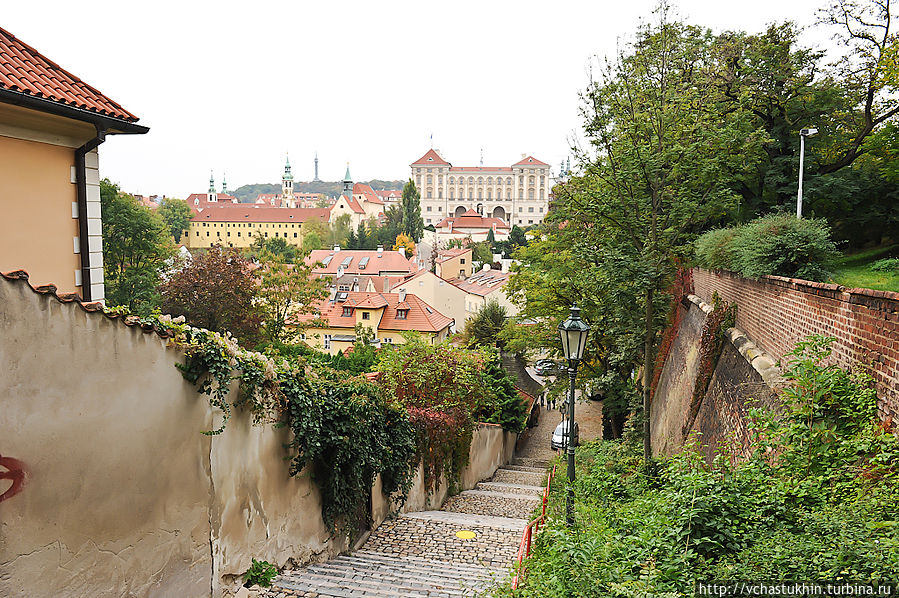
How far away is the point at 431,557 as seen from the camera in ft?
27.0

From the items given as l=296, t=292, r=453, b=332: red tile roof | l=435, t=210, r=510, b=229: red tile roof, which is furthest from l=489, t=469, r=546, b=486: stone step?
l=435, t=210, r=510, b=229: red tile roof

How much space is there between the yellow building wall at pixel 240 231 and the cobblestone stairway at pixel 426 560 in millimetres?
117793

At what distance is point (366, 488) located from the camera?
29.5 feet

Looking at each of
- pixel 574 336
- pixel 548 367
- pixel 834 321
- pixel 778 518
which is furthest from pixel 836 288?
pixel 548 367

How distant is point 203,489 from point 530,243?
1957 cm

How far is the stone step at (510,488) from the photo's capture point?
51.9 feet

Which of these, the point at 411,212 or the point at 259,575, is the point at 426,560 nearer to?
the point at 259,575

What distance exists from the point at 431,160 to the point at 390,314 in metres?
117

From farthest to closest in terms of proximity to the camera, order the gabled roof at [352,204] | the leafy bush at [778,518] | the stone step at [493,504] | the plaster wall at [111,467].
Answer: the gabled roof at [352,204], the stone step at [493,504], the plaster wall at [111,467], the leafy bush at [778,518]

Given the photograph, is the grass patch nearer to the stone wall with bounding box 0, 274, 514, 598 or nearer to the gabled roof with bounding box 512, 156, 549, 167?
the stone wall with bounding box 0, 274, 514, 598

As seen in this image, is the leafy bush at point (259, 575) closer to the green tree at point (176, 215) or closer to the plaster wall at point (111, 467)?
the plaster wall at point (111, 467)

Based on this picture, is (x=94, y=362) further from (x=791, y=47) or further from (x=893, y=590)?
(x=791, y=47)

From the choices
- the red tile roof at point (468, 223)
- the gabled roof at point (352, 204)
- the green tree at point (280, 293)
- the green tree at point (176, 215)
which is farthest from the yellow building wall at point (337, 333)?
the gabled roof at point (352, 204)

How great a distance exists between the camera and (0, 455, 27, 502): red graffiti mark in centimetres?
401
